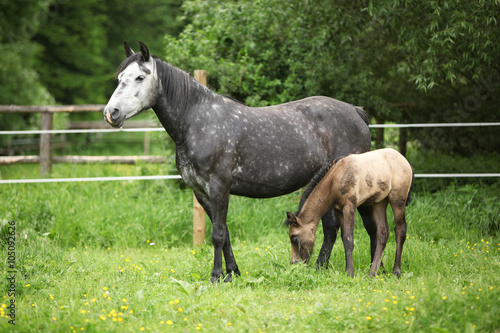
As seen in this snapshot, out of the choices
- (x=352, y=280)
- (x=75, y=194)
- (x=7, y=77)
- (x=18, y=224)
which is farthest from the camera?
(x=7, y=77)

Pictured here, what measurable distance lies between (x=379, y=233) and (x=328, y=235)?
569 mm

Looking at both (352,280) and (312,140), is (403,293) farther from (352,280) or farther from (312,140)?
(312,140)

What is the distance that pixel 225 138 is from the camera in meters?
4.71

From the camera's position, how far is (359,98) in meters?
8.26

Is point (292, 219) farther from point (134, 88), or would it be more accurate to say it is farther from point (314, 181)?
point (134, 88)

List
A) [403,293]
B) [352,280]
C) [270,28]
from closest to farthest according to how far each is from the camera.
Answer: [403,293]
[352,280]
[270,28]

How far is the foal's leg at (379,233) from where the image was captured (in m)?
4.83

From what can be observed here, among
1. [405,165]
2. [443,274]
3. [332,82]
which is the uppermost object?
[332,82]

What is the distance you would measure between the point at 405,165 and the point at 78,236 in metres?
4.47

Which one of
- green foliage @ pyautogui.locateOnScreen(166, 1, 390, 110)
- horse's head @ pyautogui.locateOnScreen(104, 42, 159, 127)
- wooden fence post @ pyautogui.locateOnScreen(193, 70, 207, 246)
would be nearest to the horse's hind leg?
wooden fence post @ pyautogui.locateOnScreen(193, 70, 207, 246)

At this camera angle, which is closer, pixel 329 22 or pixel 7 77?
pixel 329 22

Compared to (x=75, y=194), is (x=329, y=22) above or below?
above

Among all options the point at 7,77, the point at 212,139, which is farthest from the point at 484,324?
the point at 7,77

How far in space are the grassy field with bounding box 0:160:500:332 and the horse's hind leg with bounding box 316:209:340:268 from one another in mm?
158
